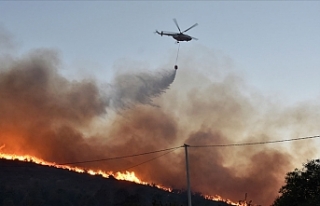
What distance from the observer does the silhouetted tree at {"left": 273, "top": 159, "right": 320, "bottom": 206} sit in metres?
67.7

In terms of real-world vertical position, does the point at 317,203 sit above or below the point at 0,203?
below

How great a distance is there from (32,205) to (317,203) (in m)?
155

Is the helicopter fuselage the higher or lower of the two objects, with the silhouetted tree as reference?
higher

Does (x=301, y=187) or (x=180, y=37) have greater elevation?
(x=180, y=37)

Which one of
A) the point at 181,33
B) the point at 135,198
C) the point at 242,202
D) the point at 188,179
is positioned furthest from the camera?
the point at 135,198

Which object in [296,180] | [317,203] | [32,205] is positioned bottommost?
[317,203]

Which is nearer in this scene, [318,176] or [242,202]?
[318,176]

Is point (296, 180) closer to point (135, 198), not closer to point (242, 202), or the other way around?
point (242, 202)

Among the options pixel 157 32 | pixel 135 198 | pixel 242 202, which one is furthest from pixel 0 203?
pixel 157 32

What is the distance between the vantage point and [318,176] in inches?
2704

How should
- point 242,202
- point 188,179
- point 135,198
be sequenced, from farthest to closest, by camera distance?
point 135,198, point 242,202, point 188,179

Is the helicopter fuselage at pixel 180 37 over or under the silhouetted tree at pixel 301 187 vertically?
over

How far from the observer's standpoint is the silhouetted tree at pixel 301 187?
67.7 m

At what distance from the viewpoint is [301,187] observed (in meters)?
68.8
